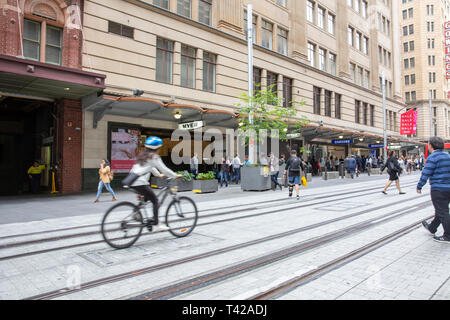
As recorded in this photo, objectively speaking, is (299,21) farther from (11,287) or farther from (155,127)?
(11,287)

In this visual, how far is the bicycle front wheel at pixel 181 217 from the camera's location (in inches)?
228

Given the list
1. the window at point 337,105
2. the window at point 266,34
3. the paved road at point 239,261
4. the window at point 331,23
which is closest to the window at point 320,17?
the window at point 331,23

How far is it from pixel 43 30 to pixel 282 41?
63.7 feet

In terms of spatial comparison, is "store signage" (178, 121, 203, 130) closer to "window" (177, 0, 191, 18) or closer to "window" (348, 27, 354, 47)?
"window" (177, 0, 191, 18)

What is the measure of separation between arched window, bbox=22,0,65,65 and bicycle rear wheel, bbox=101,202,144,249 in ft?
41.6

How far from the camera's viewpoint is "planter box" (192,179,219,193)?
1446 centimetres

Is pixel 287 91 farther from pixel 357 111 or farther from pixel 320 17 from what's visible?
pixel 357 111

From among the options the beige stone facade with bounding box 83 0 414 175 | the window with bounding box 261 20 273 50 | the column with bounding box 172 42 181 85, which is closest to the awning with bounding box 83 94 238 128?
the beige stone facade with bounding box 83 0 414 175

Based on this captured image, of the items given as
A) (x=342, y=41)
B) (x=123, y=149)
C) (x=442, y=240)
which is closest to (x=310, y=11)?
(x=342, y=41)

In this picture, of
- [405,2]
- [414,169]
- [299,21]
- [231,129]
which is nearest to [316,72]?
[299,21]

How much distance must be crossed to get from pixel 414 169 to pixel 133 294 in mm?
44561

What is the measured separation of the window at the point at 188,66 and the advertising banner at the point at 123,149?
4829 millimetres

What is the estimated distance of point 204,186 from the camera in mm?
14508

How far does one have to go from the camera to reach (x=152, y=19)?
17.9 m
